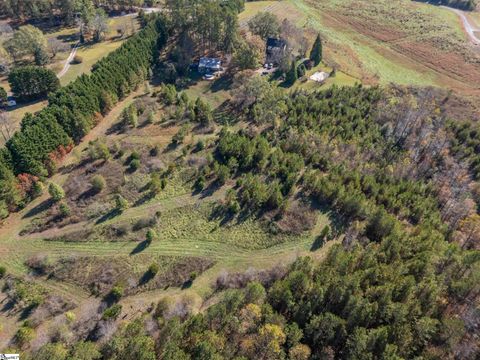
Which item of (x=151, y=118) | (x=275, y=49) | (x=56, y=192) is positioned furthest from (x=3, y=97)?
(x=275, y=49)

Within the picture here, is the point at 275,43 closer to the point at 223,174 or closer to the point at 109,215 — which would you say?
the point at 223,174

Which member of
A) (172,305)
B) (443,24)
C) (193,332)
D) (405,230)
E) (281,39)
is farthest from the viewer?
(443,24)

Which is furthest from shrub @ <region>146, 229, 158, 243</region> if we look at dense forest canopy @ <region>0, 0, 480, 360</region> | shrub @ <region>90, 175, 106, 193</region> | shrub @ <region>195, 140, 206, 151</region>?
shrub @ <region>195, 140, 206, 151</region>

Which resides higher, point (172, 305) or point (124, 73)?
point (124, 73)

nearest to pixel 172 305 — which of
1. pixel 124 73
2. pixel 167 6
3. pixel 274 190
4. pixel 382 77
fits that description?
pixel 274 190

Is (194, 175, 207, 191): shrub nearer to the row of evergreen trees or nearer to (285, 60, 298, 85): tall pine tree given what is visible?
the row of evergreen trees

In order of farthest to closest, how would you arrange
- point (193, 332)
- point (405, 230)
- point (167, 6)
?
point (167, 6) < point (405, 230) < point (193, 332)

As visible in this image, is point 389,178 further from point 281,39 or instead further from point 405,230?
point 281,39
